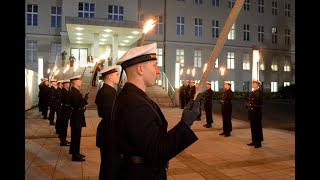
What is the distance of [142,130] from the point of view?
6.53ft

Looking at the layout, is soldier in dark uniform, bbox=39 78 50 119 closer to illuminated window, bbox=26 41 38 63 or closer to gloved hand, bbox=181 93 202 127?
gloved hand, bbox=181 93 202 127

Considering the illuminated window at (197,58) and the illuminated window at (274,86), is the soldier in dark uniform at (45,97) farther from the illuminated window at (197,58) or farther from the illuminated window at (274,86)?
the illuminated window at (274,86)

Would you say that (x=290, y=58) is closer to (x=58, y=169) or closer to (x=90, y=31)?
(x=90, y=31)

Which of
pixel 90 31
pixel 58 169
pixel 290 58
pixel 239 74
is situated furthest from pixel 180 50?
pixel 58 169

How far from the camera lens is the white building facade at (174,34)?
29.4 metres

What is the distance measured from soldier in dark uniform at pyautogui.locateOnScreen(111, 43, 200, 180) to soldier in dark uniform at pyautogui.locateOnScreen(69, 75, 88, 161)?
507cm

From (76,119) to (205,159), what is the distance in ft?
10.9

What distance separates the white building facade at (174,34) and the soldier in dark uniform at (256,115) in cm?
1681

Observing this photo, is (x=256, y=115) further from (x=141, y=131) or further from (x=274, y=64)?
(x=274, y=64)

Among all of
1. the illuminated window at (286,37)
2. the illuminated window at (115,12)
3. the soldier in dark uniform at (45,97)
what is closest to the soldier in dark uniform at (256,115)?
the soldier in dark uniform at (45,97)

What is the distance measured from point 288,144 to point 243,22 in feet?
110
